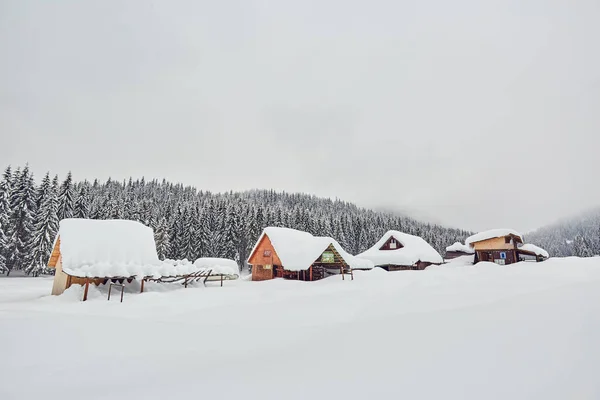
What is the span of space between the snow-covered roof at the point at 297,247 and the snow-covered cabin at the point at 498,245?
89.7ft

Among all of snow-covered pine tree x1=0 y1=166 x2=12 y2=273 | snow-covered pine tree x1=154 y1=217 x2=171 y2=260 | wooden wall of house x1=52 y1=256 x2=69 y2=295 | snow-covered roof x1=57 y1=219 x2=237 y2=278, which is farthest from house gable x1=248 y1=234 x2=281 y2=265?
snow-covered pine tree x1=0 y1=166 x2=12 y2=273

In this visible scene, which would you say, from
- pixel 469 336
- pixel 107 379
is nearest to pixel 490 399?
pixel 469 336

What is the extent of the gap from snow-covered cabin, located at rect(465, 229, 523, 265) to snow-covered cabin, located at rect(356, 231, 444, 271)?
21.3 ft

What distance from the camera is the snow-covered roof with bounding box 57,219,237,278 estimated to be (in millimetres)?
21656

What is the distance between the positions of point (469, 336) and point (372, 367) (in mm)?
3709

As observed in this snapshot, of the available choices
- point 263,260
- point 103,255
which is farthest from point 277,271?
point 103,255

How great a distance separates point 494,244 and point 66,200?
2786 inches

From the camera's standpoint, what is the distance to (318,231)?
7700cm

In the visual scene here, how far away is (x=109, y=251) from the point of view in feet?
78.8

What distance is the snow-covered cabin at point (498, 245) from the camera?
149 ft

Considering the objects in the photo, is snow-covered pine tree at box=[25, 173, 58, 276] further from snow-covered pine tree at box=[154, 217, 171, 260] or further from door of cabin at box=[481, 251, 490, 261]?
door of cabin at box=[481, 251, 490, 261]

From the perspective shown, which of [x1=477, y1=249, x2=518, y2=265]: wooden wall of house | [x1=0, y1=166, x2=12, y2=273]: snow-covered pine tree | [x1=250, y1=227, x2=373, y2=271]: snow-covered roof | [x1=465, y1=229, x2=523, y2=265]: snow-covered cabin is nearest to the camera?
[x1=250, y1=227, x2=373, y2=271]: snow-covered roof

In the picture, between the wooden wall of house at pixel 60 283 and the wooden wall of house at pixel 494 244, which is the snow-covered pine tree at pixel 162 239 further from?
the wooden wall of house at pixel 494 244

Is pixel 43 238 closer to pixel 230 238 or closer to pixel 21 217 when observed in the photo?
pixel 21 217
